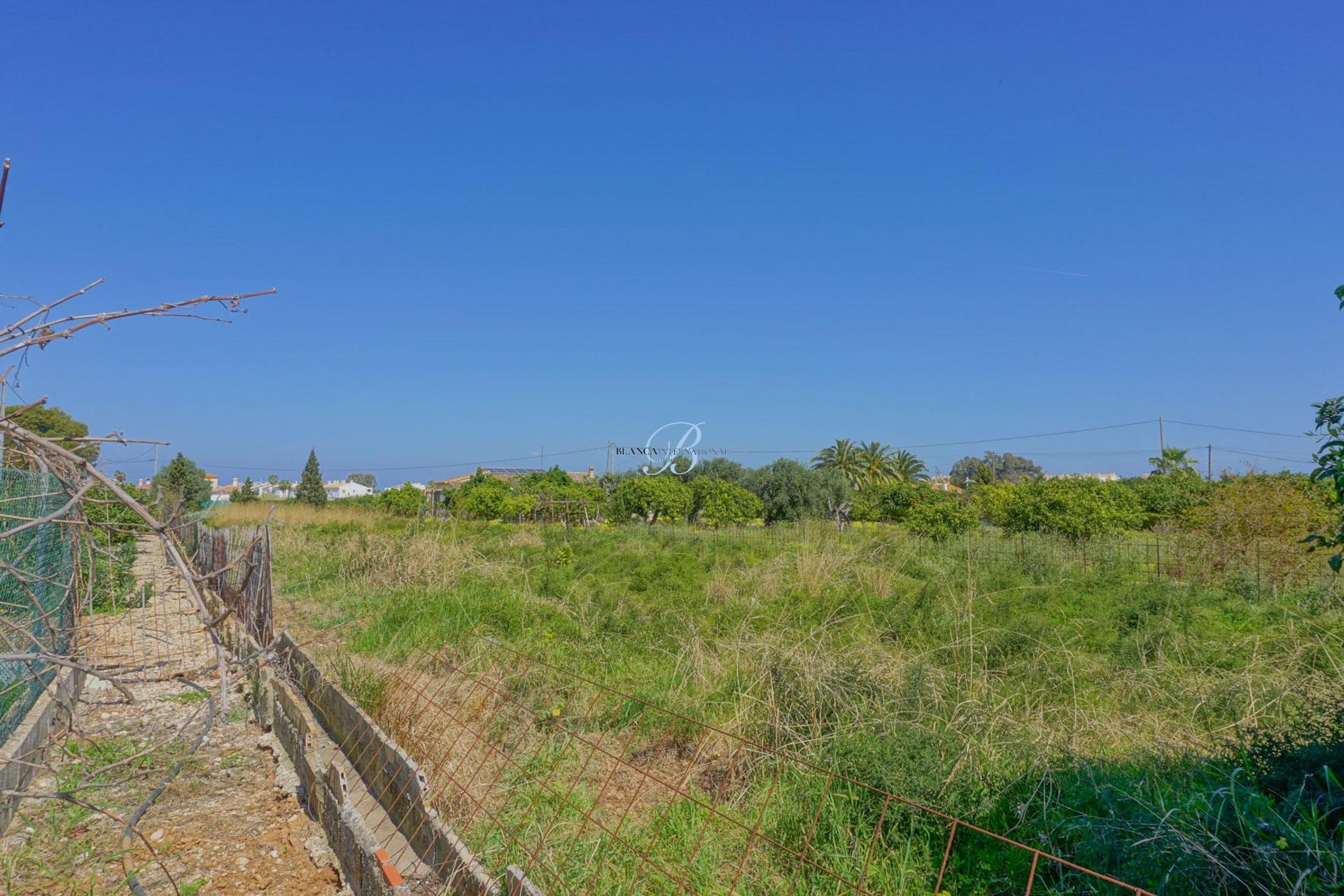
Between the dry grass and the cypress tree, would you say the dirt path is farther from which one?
the cypress tree

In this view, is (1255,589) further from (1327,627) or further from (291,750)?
(291,750)

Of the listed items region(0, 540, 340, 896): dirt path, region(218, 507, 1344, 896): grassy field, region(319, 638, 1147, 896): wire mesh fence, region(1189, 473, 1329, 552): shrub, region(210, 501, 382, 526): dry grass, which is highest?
region(1189, 473, 1329, 552): shrub

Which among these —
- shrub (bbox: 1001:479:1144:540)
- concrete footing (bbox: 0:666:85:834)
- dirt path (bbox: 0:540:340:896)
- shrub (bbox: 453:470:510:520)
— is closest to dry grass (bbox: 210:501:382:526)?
shrub (bbox: 453:470:510:520)

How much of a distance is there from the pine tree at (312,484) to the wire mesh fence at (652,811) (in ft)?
169

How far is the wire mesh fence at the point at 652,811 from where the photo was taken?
312 cm

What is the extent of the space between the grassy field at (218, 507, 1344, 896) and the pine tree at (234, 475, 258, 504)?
27.9 metres

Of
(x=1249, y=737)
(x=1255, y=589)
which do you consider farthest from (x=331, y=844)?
(x=1255, y=589)

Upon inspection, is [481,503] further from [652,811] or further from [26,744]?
[652,811]

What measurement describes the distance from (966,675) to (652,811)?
2.51 metres

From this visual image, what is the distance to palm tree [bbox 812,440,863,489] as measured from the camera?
47531 millimetres

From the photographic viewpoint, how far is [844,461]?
157ft

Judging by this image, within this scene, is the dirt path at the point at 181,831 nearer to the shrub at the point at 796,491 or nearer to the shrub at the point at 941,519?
the shrub at the point at 941,519

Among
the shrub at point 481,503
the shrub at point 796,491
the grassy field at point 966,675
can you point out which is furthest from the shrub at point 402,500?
the grassy field at point 966,675

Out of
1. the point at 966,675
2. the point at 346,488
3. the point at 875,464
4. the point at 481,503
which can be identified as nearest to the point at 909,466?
the point at 875,464
